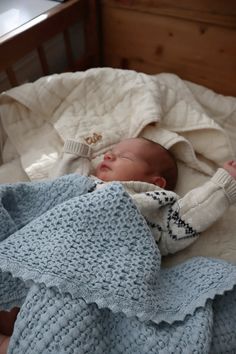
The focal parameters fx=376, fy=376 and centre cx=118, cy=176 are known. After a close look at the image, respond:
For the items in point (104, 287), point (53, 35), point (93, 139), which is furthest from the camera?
point (53, 35)

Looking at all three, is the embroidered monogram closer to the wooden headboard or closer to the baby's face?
the baby's face

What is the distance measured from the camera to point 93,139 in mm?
1127

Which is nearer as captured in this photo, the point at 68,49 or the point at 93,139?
the point at 93,139

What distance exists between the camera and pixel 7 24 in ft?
3.87

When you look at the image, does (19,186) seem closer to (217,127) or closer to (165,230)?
(165,230)

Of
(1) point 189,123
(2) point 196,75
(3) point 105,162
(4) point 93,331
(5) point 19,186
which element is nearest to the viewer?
(4) point 93,331

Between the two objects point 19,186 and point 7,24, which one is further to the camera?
point 7,24

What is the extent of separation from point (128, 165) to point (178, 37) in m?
0.54

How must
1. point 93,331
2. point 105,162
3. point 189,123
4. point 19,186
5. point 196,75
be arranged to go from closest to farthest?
1. point 93,331
2. point 19,186
3. point 105,162
4. point 189,123
5. point 196,75

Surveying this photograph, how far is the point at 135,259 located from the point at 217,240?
0.31 meters

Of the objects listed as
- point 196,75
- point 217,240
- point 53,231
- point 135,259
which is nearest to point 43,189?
point 53,231

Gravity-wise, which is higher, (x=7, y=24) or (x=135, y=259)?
(x=7, y=24)

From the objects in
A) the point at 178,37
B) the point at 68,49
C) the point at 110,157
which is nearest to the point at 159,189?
the point at 110,157

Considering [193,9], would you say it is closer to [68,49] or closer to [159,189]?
[68,49]
